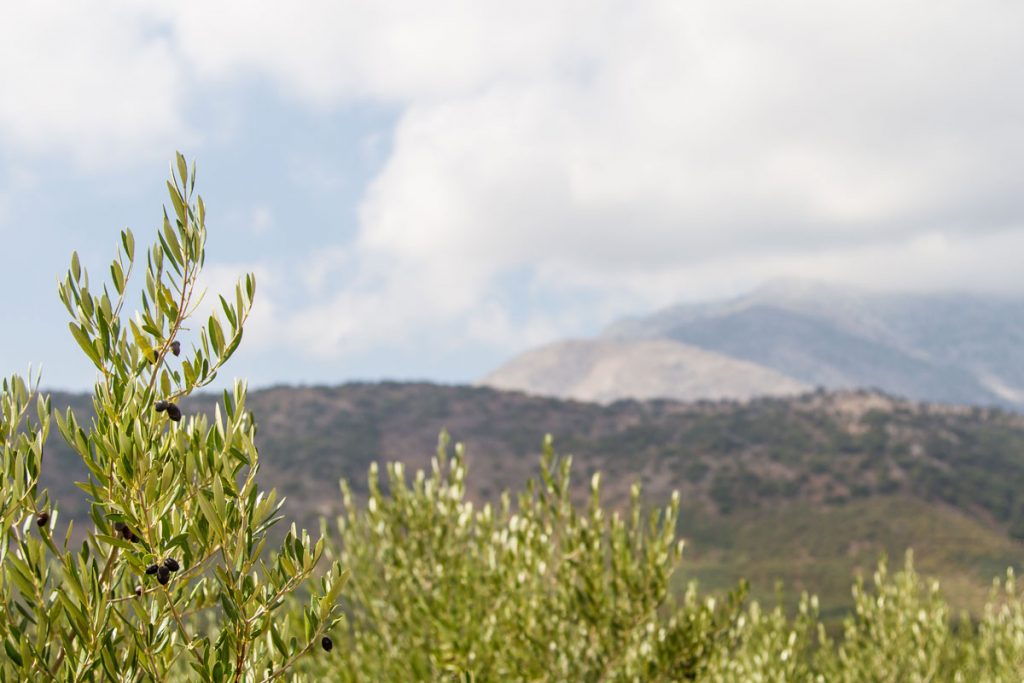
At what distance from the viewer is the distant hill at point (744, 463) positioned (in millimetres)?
100025

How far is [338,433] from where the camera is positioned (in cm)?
16050

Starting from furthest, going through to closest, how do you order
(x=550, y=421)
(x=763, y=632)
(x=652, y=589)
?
1. (x=550, y=421)
2. (x=763, y=632)
3. (x=652, y=589)

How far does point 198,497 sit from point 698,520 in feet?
396

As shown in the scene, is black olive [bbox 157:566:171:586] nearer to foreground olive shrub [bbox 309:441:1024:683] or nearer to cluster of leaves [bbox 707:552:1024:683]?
foreground olive shrub [bbox 309:441:1024:683]

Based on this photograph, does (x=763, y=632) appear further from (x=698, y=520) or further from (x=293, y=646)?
(x=698, y=520)

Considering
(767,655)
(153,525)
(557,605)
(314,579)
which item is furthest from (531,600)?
(153,525)

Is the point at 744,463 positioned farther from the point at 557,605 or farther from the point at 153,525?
the point at 153,525

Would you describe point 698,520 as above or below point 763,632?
below

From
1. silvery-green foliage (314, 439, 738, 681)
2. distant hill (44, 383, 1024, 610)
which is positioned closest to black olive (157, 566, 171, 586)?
silvery-green foliage (314, 439, 738, 681)

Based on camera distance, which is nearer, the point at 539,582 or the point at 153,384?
the point at 153,384

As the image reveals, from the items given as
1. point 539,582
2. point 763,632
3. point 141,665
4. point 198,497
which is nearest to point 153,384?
point 198,497

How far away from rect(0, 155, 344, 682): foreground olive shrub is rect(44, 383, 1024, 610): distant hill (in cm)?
7073

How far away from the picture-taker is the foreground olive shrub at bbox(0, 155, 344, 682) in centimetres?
480

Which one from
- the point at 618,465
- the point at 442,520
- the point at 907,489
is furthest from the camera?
the point at 618,465
